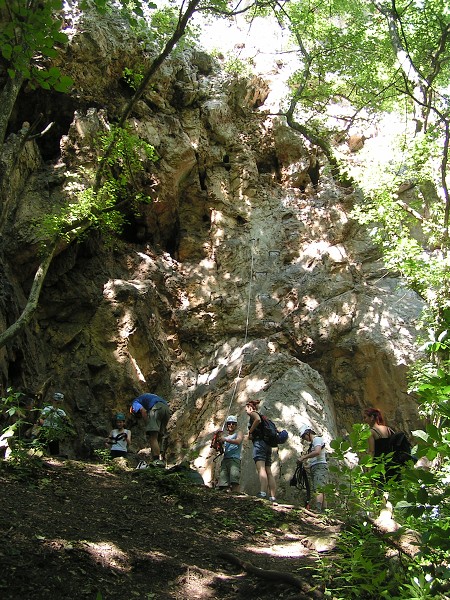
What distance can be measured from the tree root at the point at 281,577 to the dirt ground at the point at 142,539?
0.01 meters

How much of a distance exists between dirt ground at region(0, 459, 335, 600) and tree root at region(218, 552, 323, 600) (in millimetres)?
11

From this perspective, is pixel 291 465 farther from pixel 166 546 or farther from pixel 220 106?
pixel 220 106

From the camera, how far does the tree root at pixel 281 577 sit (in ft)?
11.8

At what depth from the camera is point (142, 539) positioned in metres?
4.79

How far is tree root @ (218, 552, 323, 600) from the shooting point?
3.61m

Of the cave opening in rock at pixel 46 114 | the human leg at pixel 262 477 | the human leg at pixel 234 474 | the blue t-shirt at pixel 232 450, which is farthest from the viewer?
the cave opening in rock at pixel 46 114

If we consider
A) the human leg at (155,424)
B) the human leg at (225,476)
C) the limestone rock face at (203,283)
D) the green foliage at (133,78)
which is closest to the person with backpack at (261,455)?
the human leg at (225,476)

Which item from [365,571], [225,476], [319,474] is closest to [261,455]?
[225,476]

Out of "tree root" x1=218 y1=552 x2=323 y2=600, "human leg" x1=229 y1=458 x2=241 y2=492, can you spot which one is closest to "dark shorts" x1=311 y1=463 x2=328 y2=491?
"human leg" x1=229 y1=458 x2=241 y2=492

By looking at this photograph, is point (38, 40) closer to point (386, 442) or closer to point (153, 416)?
point (386, 442)

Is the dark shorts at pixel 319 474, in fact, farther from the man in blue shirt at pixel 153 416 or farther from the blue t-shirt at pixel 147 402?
the blue t-shirt at pixel 147 402

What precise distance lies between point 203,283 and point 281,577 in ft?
36.5

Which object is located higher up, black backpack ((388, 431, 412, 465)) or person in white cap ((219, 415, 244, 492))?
black backpack ((388, 431, 412, 465))

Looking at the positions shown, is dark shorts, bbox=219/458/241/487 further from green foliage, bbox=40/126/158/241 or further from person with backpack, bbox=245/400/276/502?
green foliage, bbox=40/126/158/241
